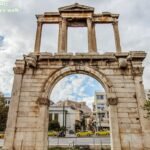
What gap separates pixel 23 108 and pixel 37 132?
67.5 inches

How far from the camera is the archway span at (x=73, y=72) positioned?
12.3 metres

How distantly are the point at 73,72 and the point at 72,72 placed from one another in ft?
0.22

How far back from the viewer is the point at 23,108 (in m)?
12.0

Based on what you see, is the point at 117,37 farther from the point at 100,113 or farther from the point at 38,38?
the point at 100,113

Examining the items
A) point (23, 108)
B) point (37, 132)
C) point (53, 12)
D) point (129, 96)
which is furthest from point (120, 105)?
point (53, 12)

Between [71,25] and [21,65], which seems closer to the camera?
[21,65]

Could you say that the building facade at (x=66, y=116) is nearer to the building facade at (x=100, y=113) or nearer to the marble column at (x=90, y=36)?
the building facade at (x=100, y=113)

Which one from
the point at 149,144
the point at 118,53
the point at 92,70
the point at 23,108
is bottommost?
the point at 149,144

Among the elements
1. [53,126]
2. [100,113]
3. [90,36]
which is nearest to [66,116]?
[100,113]

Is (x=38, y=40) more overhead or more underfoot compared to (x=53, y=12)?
more underfoot

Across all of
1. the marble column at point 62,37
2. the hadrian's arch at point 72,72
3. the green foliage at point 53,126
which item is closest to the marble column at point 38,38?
the hadrian's arch at point 72,72

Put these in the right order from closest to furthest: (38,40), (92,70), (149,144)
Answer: (149,144), (92,70), (38,40)

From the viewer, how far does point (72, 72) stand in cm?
1295

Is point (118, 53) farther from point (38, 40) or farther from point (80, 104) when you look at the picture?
point (80, 104)
